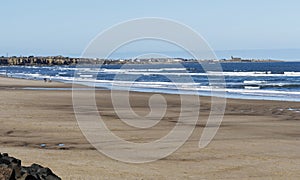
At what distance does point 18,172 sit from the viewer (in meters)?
6.86

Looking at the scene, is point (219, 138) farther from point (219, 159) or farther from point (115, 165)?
point (115, 165)

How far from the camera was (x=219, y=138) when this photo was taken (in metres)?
14.3

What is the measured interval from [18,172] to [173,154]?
5359 mm

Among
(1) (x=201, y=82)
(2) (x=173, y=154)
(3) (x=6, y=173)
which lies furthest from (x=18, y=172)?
(1) (x=201, y=82)

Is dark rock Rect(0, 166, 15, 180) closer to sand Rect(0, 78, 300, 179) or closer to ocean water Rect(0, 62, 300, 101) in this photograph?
sand Rect(0, 78, 300, 179)

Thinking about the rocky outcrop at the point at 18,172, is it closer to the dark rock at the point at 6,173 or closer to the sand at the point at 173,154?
the dark rock at the point at 6,173

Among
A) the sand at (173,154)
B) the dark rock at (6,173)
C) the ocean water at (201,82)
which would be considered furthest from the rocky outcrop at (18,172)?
the ocean water at (201,82)

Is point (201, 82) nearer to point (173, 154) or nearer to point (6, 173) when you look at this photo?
point (173, 154)

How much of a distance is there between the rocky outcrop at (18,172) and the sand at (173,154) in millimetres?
1863

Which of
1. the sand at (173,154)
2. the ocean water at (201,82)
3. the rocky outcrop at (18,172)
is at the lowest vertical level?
the ocean water at (201,82)

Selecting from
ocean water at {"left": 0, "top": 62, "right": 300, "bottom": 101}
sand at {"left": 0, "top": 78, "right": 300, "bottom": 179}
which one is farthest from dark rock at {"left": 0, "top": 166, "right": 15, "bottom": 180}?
ocean water at {"left": 0, "top": 62, "right": 300, "bottom": 101}

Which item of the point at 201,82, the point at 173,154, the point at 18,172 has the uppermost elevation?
the point at 18,172

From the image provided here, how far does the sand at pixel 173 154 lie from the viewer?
9805mm

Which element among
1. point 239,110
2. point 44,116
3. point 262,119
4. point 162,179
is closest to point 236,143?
point 162,179
